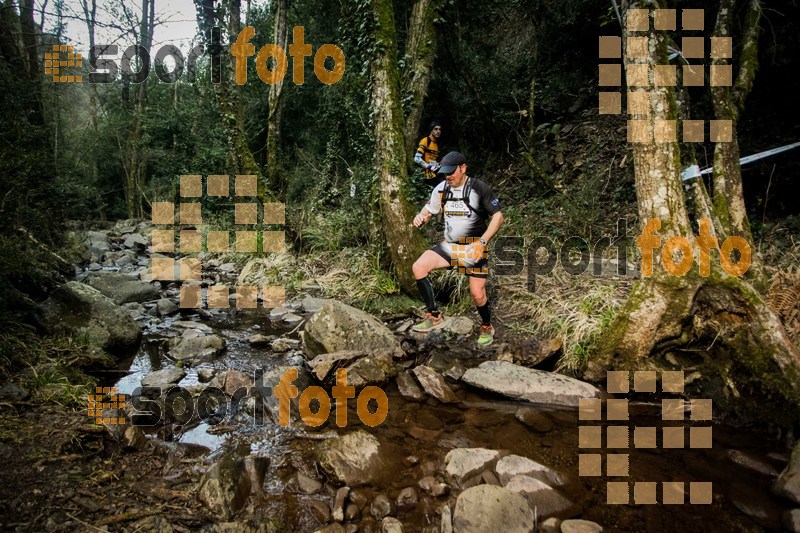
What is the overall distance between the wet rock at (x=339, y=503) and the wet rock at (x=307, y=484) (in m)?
0.15

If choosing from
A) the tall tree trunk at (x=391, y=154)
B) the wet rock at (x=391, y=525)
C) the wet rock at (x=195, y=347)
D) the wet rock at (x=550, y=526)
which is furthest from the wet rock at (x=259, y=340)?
the wet rock at (x=550, y=526)

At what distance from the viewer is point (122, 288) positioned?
19.9 feet

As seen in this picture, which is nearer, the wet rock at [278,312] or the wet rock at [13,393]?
the wet rock at [13,393]

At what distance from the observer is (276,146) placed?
9.09 metres

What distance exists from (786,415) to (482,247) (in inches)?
110

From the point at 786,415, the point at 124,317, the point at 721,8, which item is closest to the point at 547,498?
the point at 786,415

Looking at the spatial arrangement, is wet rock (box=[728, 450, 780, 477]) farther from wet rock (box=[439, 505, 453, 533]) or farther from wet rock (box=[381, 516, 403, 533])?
wet rock (box=[381, 516, 403, 533])

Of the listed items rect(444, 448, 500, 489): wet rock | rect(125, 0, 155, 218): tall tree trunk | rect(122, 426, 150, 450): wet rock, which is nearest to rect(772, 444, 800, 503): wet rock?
rect(444, 448, 500, 489): wet rock

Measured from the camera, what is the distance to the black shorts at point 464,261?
4.30 metres

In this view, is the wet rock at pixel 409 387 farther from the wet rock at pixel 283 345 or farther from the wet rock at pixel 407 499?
the wet rock at pixel 283 345

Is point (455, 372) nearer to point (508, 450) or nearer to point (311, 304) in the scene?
point (508, 450)

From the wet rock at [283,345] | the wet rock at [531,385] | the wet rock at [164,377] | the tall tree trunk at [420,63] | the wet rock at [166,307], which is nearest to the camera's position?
the wet rock at [531,385]

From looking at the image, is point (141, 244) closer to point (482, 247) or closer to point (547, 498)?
point (482, 247)

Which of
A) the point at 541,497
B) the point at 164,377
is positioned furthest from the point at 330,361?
the point at 541,497
